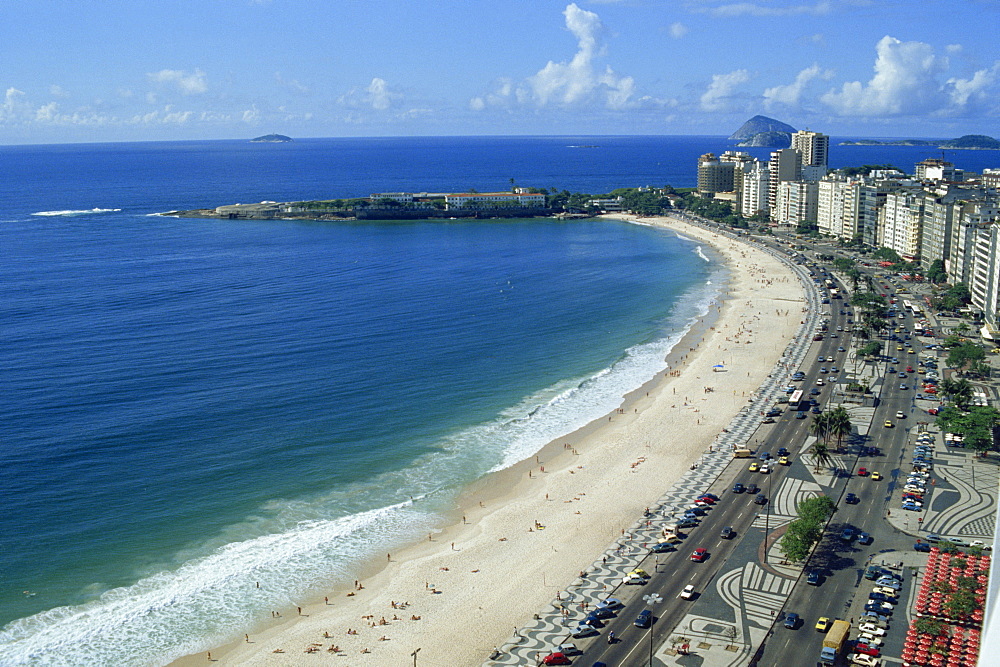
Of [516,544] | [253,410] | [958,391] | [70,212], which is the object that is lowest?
[516,544]

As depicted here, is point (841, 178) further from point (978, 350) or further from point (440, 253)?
point (978, 350)

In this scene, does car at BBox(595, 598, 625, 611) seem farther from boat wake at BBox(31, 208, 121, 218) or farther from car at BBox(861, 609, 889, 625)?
boat wake at BBox(31, 208, 121, 218)

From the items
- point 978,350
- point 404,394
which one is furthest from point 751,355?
point 404,394

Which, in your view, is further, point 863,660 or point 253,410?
point 253,410

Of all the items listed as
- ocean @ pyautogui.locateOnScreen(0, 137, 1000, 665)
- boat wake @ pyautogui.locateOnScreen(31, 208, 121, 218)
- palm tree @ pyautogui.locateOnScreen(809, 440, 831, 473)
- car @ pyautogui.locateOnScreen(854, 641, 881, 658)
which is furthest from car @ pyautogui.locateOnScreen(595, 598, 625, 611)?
boat wake @ pyautogui.locateOnScreen(31, 208, 121, 218)

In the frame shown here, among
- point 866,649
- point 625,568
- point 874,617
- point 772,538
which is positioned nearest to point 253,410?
point 625,568

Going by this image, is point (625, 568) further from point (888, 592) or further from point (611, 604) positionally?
point (888, 592)

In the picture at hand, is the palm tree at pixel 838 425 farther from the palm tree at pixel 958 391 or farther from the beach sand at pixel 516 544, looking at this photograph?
the palm tree at pixel 958 391
